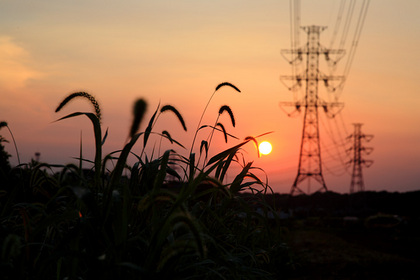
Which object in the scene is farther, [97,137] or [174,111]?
[174,111]

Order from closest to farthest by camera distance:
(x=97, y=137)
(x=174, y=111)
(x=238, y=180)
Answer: (x=97, y=137) < (x=174, y=111) < (x=238, y=180)

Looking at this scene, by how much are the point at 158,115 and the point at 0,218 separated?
960 mm

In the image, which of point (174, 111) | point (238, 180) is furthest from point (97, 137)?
point (238, 180)

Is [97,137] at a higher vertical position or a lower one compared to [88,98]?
lower

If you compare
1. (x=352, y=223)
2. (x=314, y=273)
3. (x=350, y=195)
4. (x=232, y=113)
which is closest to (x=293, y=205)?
(x=350, y=195)

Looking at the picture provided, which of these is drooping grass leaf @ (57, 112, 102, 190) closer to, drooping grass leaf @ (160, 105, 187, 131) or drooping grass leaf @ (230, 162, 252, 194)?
drooping grass leaf @ (160, 105, 187, 131)

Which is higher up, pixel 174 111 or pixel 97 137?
pixel 174 111

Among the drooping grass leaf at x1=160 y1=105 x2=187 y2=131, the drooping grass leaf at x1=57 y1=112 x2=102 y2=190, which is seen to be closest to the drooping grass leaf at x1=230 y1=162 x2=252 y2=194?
the drooping grass leaf at x1=160 y1=105 x2=187 y2=131

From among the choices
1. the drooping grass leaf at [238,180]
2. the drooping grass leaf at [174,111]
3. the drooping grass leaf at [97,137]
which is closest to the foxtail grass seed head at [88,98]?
the drooping grass leaf at [97,137]

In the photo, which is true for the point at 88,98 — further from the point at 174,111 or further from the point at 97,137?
the point at 174,111

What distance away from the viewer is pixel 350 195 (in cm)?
7194

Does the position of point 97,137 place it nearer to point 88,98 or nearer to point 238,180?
point 88,98

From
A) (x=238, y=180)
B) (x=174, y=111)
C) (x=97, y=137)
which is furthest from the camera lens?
(x=238, y=180)

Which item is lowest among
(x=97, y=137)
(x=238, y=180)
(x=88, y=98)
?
(x=238, y=180)
